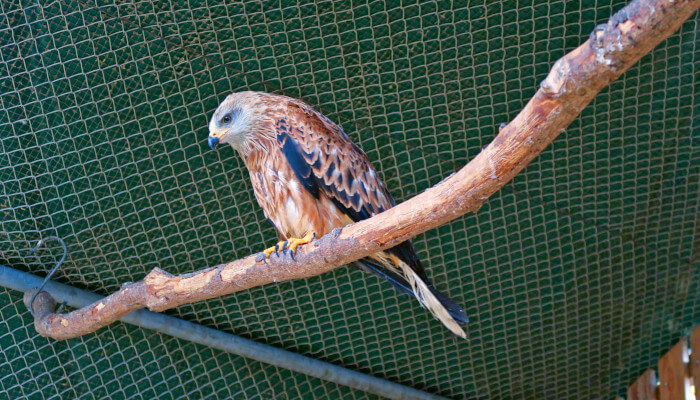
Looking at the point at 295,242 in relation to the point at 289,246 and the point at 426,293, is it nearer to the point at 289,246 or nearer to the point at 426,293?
the point at 289,246

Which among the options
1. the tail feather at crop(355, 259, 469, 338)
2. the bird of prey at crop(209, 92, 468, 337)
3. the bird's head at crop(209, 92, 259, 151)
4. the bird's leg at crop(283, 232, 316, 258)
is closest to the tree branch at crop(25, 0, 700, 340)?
the bird's leg at crop(283, 232, 316, 258)

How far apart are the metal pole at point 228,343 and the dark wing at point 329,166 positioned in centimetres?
113

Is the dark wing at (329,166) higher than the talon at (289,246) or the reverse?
higher

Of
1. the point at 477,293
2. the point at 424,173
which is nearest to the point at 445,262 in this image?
the point at 477,293

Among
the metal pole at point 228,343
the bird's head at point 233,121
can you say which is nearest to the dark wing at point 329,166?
the bird's head at point 233,121

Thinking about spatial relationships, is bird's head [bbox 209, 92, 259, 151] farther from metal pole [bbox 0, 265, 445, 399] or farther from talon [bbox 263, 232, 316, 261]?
metal pole [bbox 0, 265, 445, 399]

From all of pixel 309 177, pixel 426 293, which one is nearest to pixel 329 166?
pixel 309 177

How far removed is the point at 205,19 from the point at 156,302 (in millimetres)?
1352

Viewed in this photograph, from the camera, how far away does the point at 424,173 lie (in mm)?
3570

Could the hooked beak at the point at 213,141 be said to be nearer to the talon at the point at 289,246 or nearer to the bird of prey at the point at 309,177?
the bird of prey at the point at 309,177

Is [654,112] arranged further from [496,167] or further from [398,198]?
[496,167]

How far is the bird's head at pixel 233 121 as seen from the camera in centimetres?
289

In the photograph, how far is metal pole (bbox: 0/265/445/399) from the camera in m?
3.10

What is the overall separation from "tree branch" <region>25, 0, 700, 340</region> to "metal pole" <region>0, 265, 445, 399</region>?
0.40ft
